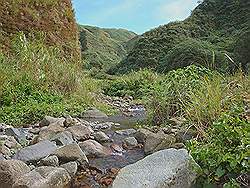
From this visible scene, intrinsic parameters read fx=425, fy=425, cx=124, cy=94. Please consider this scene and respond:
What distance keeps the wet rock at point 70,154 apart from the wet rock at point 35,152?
6.6 inches

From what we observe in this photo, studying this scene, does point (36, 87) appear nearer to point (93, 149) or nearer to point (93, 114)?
point (93, 114)

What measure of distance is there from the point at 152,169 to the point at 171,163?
0.50 feet

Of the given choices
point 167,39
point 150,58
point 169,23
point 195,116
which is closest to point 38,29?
point 195,116

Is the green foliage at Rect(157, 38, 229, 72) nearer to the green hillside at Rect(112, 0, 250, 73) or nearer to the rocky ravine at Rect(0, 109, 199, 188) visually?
the green hillside at Rect(112, 0, 250, 73)

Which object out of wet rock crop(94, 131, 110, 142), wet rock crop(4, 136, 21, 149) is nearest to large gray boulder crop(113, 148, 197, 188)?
wet rock crop(4, 136, 21, 149)

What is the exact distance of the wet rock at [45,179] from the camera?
355 centimetres

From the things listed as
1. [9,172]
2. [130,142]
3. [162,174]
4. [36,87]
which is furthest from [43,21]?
[162,174]

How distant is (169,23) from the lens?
35.9m

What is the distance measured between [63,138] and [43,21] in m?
7.80

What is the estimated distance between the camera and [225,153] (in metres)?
2.92

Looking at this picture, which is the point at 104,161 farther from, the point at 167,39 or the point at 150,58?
the point at 167,39

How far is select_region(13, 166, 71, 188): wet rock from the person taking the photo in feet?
11.7

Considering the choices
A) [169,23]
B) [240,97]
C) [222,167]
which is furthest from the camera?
[169,23]

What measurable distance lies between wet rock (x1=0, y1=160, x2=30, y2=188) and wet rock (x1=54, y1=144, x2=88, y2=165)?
0.55 m
